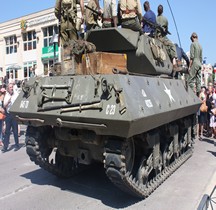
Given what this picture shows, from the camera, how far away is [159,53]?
23.3 feet

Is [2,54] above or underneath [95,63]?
above

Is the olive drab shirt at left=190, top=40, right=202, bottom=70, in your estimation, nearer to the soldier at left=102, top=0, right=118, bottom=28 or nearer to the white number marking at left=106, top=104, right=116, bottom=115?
the soldier at left=102, top=0, right=118, bottom=28

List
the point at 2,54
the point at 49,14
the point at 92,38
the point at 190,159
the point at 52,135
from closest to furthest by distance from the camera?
1. the point at 52,135
2. the point at 92,38
3. the point at 190,159
4. the point at 49,14
5. the point at 2,54

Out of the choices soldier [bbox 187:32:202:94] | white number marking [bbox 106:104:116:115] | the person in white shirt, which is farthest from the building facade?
white number marking [bbox 106:104:116:115]

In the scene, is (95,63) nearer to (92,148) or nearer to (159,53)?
(92,148)

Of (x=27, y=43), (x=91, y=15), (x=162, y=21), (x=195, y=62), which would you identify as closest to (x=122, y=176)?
(x=91, y=15)

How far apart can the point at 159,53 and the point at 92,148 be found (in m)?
2.76

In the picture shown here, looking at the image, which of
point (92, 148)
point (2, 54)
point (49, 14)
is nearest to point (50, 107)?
point (92, 148)

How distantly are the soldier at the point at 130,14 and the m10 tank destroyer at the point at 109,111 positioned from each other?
0.25 metres

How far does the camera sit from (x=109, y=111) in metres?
4.55

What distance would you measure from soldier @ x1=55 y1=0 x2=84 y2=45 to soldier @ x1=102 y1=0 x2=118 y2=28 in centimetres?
55

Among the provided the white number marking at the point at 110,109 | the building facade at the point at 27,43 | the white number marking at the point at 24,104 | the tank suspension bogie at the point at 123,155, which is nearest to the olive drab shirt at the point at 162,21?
the tank suspension bogie at the point at 123,155

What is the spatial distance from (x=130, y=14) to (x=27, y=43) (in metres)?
33.1

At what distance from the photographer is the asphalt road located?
527 centimetres
